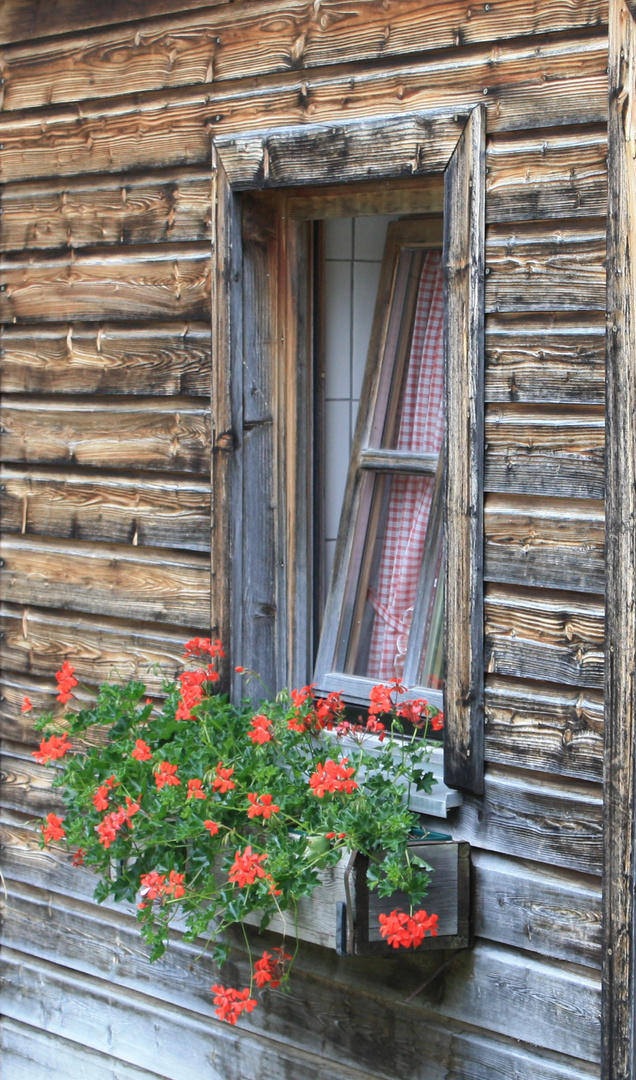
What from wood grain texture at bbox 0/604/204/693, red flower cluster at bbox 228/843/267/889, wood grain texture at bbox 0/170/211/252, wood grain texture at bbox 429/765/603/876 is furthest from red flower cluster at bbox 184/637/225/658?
wood grain texture at bbox 0/170/211/252

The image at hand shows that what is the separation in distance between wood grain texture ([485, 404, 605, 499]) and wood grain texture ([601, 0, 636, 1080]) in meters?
0.09

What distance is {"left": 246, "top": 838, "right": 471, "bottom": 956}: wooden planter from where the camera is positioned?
265 cm

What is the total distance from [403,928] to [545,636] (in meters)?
0.71

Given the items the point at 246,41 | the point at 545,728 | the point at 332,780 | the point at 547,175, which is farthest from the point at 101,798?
the point at 246,41

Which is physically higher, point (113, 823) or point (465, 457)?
point (465, 457)

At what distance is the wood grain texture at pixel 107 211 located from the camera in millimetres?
3326

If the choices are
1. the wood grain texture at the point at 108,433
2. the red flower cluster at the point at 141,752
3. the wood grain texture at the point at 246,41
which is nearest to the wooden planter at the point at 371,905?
the red flower cluster at the point at 141,752

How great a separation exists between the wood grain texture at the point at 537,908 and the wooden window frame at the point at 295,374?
0.21 meters

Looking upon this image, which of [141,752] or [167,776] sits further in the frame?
[141,752]

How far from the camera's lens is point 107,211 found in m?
3.54

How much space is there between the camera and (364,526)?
3.39 meters

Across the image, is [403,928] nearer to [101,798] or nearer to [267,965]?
[267,965]

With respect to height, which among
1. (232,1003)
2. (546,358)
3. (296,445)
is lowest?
(232,1003)

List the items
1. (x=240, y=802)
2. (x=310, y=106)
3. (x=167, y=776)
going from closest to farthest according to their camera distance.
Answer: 1. (x=167, y=776)
2. (x=240, y=802)
3. (x=310, y=106)
